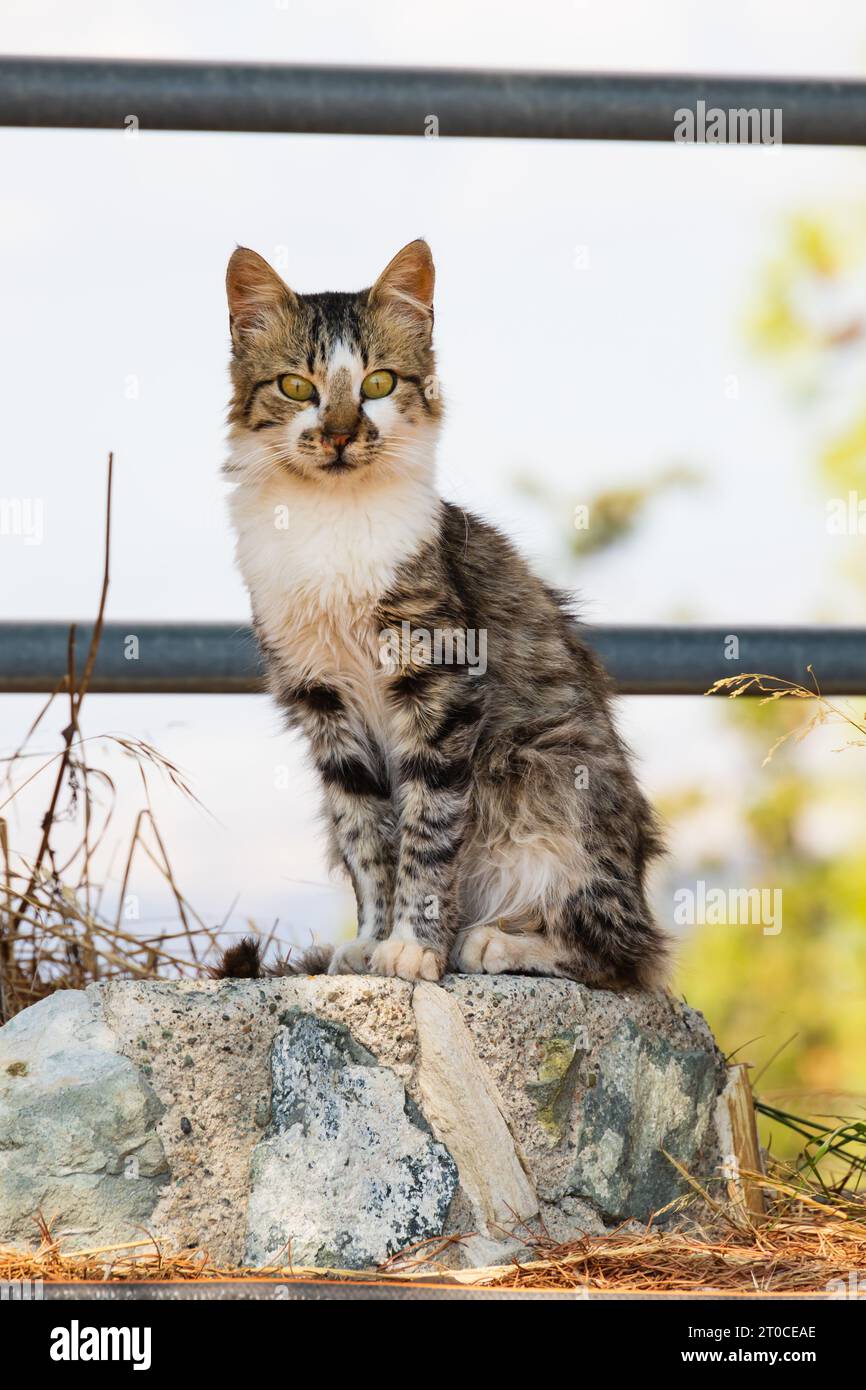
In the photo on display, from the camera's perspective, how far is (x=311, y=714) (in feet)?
9.73

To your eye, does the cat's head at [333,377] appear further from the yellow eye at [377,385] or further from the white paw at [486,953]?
the white paw at [486,953]

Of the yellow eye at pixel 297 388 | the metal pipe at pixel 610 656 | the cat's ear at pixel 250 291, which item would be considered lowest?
the metal pipe at pixel 610 656

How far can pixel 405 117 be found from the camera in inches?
106

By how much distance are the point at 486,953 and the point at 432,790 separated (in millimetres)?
321

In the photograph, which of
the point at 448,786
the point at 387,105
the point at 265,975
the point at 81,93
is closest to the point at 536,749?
the point at 448,786

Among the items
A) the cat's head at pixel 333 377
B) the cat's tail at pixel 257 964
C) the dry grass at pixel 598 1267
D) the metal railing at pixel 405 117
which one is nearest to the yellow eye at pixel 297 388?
the cat's head at pixel 333 377

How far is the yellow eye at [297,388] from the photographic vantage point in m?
2.92

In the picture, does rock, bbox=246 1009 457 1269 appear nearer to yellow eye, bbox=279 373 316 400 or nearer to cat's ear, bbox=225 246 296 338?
yellow eye, bbox=279 373 316 400

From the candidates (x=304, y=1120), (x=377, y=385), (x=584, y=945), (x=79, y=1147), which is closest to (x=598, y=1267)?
(x=304, y=1120)

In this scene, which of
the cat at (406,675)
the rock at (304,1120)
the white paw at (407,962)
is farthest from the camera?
the cat at (406,675)

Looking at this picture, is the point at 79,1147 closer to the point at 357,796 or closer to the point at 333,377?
the point at 357,796
